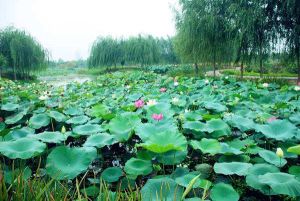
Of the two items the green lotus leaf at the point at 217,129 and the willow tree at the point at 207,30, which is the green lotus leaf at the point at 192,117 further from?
the willow tree at the point at 207,30

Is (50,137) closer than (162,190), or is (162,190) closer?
(162,190)

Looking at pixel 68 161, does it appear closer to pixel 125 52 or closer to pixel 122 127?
pixel 122 127

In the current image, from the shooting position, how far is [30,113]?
2914 millimetres

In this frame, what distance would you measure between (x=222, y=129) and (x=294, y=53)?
26.0 feet

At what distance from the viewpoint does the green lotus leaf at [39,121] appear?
2.31 m

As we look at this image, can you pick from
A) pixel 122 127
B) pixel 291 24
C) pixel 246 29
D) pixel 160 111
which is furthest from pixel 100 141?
pixel 291 24

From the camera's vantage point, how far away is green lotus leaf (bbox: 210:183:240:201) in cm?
127

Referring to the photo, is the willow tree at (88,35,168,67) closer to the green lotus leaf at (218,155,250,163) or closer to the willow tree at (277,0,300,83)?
the willow tree at (277,0,300,83)

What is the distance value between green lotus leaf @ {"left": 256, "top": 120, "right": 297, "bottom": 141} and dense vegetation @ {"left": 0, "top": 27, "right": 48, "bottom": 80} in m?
20.7

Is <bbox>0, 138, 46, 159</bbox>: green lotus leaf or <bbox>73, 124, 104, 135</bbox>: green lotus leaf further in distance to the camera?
<bbox>73, 124, 104, 135</bbox>: green lotus leaf

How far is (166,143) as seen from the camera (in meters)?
1.61

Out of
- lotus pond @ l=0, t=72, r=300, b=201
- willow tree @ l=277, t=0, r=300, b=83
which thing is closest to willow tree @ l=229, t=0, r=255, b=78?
willow tree @ l=277, t=0, r=300, b=83

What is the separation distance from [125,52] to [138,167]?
98.6 feet

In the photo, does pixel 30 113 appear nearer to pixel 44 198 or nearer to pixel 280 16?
pixel 44 198
